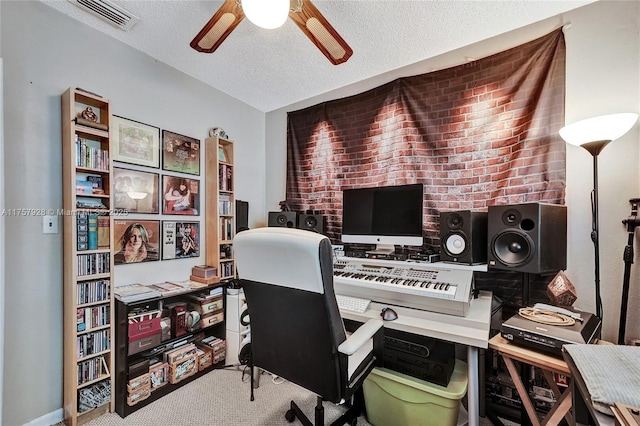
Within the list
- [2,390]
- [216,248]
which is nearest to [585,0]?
[216,248]

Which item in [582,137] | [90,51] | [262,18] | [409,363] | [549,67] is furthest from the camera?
[90,51]

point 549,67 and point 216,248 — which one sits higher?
point 549,67

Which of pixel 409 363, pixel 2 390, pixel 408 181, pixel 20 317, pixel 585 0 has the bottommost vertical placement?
pixel 2 390

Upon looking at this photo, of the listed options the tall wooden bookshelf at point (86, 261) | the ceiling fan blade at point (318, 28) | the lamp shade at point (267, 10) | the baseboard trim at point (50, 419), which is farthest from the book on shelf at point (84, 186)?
the ceiling fan blade at point (318, 28)

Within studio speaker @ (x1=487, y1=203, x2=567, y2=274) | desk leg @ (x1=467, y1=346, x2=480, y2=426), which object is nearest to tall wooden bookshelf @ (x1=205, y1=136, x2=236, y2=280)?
desk leg @ (x1=467, y1=346, x2=480, y2=426)

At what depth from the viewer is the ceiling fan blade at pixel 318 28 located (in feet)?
4.31

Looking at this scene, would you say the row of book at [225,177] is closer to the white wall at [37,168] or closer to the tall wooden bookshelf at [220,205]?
the tall wooden bookshelf at [220,205]

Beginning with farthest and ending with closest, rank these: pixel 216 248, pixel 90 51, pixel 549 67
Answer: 1. pixel 216 248
2. pixel 90 51
3. pixel 549 67

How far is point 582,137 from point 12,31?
3.21 meters

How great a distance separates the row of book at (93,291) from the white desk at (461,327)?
1514mm

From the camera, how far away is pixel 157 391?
6.31 ft

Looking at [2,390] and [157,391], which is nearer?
[2,390]

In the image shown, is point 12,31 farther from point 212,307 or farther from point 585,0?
point 585,0

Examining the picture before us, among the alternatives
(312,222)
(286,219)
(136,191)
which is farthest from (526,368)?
(136,191)
